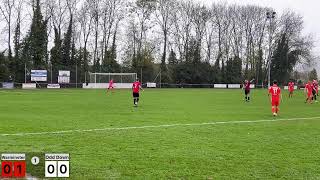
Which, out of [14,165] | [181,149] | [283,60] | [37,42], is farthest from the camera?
[283,60]

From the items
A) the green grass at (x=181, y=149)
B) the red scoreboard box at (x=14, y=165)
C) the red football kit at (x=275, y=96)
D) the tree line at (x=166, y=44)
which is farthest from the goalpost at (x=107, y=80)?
the red scoreboard box at (x=14, y=165)

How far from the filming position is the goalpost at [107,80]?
7315 cm

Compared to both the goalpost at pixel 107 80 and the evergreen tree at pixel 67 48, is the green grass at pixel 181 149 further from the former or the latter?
the evergreen tree at pixel 67 48

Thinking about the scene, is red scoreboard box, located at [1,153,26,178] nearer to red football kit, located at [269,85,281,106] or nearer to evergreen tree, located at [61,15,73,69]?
red football kit, located at [269,85,281,106]

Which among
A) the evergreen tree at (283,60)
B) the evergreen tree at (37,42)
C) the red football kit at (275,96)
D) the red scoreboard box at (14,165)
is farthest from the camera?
the evergreen tree at (283,60)

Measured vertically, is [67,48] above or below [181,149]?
above

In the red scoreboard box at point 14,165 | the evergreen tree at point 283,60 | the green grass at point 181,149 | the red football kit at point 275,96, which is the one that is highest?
the evergreen tree at point 283,60

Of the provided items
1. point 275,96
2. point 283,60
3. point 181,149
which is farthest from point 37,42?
point 181,149

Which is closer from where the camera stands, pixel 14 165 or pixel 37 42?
pixel 14 165

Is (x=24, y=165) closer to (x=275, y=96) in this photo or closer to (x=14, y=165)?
(x=14, y=165)

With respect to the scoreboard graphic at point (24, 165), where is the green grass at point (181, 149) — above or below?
below

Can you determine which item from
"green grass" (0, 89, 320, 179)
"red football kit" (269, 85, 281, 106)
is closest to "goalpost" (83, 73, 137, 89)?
"red football kit" (269, 85, 281, 106)

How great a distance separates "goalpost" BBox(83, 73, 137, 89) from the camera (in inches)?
2880

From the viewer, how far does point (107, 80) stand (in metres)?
74.5
